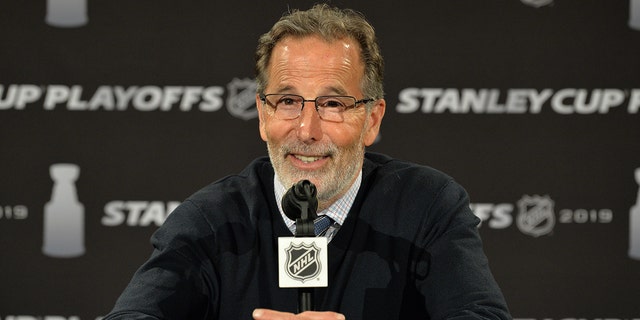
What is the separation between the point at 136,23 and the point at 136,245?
0.98m

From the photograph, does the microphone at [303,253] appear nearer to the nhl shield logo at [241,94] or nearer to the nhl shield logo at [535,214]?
the nhl shield logo at [241,94]

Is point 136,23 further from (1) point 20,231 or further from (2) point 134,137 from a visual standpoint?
(1) point 20,231

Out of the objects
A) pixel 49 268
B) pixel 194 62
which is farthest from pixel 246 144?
pixel 49 268

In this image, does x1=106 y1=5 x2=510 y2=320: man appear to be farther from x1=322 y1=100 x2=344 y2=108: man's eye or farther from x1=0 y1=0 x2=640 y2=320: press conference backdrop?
x1=0 y1=0 x2=640 y2=320: press conference backdrop

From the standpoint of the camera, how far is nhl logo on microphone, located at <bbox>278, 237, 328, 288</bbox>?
1.67m

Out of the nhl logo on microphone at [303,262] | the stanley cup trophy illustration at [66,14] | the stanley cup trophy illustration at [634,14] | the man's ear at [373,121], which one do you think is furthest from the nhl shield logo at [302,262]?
the stanley cup trophy illustration at [634,14]

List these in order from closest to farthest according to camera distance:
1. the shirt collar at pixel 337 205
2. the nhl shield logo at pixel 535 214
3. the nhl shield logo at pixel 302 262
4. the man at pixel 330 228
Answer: the nhl shield logo at pixel 302 262, the man at pixel 330 228, the shirt collar at pixel 337 205, the nhl shield logo at pixel 535 214

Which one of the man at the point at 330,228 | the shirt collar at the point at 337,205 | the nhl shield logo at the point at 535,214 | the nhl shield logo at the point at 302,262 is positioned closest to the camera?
the nhl shield logo at the point at 302,262

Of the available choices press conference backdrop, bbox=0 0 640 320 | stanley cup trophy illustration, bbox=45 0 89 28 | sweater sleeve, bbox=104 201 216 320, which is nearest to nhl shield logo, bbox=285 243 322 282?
sweater sleeve, bbox=104 201 216 320

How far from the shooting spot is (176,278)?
211cm

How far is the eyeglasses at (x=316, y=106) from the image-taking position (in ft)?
7.21

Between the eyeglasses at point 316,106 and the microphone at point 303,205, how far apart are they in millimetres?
532

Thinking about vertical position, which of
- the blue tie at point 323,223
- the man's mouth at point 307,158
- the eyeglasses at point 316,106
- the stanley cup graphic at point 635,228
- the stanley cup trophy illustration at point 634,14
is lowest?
the stanley cup graphic at point 635,228

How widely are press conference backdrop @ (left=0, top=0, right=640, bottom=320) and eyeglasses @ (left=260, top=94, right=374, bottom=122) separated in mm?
1704
